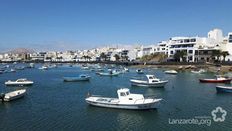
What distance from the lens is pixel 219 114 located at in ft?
127

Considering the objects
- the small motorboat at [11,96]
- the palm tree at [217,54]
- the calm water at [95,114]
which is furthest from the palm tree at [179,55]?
the small motorboat at [11,96]

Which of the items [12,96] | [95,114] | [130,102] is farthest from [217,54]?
[95,114]

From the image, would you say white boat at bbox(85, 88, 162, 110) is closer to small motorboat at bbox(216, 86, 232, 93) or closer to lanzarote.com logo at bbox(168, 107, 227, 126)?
lanzarote.com logo at bbox(168, 107, 227, 126)

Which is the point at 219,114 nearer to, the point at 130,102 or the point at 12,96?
the point at 130,102

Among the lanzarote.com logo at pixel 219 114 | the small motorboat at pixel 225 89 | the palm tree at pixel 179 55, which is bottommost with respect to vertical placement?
the lanzarote.com logo at pixel 219 114

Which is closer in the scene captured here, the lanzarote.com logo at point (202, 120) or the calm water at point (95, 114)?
the calm water at point (95, 114)

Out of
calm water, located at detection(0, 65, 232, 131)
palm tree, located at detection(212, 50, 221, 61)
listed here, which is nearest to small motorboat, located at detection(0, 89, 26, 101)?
calm water, located at detection(0, 65, 232, 131)

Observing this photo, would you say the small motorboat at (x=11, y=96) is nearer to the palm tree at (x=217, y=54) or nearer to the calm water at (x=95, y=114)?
the calm water at (x=95, y=114)

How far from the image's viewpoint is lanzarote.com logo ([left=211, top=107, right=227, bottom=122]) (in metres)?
35.7

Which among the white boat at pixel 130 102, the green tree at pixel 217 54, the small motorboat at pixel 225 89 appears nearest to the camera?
the white boat at pixel 130 102

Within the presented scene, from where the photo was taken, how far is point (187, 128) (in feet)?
104

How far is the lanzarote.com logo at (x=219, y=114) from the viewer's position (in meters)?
35.7

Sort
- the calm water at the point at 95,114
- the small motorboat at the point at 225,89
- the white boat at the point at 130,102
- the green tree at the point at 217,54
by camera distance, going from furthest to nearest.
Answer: the green tree at the point at 217,54 → the small motorboat at the point at 225,89 → the white boat at the point at 130,102 → the calm water at the point at 95,114

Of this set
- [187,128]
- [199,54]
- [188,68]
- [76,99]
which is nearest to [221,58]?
[199,54]
